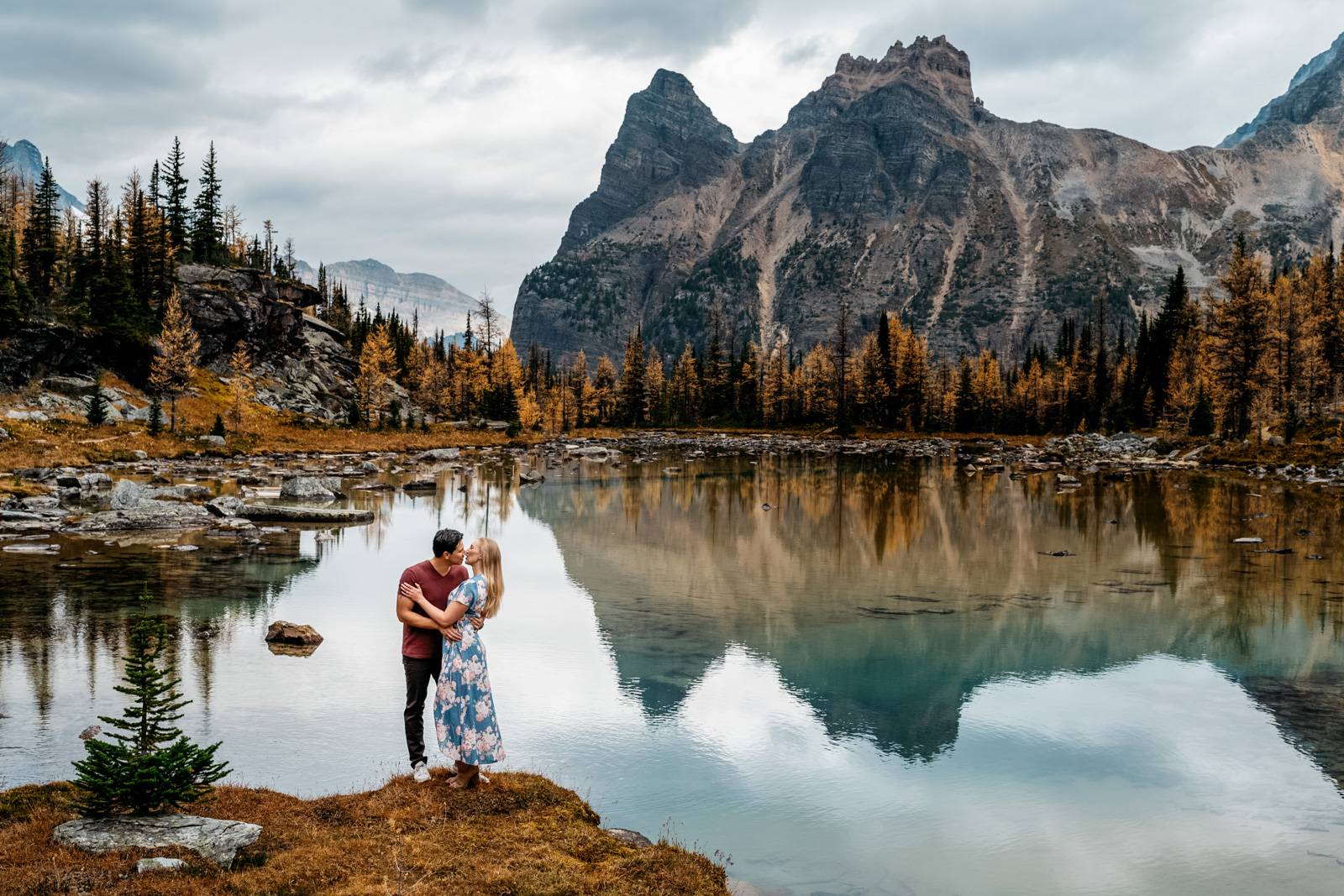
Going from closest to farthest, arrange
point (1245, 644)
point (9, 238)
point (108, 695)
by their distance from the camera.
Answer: point (108, 695) < point (1245, 644) < point (9, 238)

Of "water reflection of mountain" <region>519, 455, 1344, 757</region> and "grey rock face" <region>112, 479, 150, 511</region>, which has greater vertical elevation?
"grey rock face" <region>112, 479, 150, 511</region>

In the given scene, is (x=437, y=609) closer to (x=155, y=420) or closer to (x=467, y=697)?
(x=467, y=697)

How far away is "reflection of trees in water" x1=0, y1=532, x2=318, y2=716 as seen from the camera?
17781 millimetres

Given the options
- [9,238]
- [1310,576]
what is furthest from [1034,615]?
[9,238]

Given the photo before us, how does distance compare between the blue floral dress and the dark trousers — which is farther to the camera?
the dark trousers

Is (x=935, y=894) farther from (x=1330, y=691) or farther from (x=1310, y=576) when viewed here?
(x=1310, y=576)

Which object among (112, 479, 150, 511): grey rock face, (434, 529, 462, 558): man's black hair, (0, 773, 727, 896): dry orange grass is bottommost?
(0, 773, 727, 896): dry orange grass

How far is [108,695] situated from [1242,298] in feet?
305

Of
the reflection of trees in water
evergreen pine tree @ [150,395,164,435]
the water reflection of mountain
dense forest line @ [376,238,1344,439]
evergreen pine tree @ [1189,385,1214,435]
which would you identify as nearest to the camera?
the reflection of trees in water

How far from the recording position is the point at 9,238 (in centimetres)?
8494

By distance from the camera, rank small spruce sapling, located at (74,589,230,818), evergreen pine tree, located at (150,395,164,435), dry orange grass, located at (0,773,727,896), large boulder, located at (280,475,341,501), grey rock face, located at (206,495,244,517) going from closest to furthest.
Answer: dry orange grass, located at (0,773,727,896), small spruce sapling, located at (74,589,230,818), grey rock face, located at (206,495,244,517), large boulder, located at (280,475,341,501), evergreen pine tree, located at (150,395,164,435)

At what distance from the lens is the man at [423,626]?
10609 millimetres

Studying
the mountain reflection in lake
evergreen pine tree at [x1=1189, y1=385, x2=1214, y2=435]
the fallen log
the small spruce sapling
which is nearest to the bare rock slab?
the small spruce sapling

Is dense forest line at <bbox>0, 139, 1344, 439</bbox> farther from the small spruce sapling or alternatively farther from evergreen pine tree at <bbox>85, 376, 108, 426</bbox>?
the small spruce sapling
